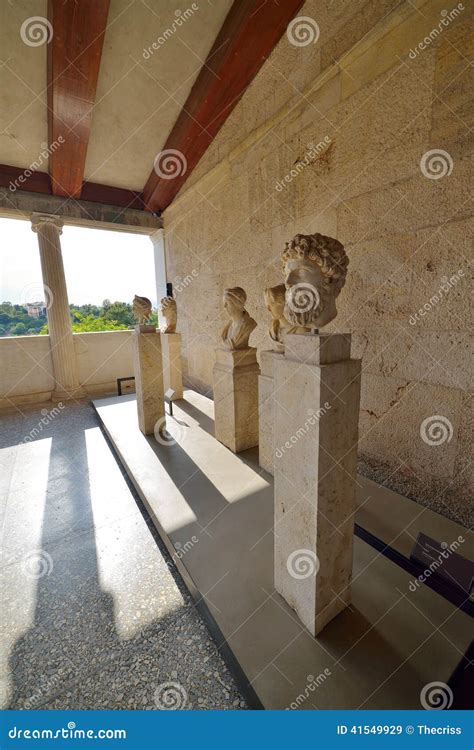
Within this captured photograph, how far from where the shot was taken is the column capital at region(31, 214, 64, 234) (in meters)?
5.10

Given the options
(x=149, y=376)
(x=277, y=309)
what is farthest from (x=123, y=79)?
(x=277, y=309)

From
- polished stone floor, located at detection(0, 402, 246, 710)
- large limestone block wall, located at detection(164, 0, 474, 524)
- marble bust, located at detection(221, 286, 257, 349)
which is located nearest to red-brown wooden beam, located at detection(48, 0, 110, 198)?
large limestone block wall, located at detection(164, 0, 474, 524)

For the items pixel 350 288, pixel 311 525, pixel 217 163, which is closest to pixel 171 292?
pixel 217 163

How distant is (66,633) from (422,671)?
5.17 feet

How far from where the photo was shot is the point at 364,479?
2457mm

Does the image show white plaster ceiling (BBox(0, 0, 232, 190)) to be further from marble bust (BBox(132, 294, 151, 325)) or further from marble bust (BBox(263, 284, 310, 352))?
marble bust (BBox(263, 284, 310, 352))

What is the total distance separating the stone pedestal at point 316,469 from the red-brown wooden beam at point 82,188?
599 centimetres

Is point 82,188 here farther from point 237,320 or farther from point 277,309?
point 277,309

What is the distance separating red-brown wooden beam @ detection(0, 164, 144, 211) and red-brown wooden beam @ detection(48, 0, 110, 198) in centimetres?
31

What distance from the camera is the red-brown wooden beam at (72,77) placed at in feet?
8.65

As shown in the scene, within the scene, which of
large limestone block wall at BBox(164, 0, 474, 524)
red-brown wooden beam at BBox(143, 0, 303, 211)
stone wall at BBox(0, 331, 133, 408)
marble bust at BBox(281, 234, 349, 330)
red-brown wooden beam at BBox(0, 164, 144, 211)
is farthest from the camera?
stone wall at BBox(0, 331, 133, 408)

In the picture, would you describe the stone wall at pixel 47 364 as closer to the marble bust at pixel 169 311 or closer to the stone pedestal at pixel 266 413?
the marble bust at pixel 169 311

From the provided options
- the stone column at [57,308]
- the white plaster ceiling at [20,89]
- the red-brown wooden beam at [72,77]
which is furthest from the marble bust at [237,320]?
the stone column at [57,308]

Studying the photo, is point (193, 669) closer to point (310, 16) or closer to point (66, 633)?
point (66, 633)
